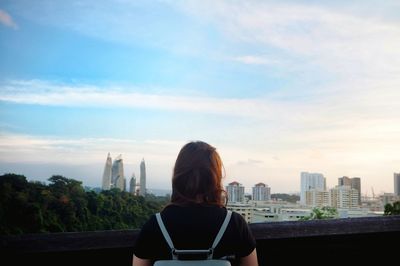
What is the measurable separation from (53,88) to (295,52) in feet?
22.8

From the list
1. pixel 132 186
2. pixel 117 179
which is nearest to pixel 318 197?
pixel 117 179

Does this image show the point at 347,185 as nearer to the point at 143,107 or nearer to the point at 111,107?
the point at 143,107

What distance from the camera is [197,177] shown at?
1.40m

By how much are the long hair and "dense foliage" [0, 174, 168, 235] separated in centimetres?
124

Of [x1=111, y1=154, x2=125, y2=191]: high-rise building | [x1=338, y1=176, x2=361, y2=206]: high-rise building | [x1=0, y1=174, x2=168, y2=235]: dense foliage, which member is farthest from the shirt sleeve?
[x1=338, y1=176, x2=361, y2=206]: high-rise building

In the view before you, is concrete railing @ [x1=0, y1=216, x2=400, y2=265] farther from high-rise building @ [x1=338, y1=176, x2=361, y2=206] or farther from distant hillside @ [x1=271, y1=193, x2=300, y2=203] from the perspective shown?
high-rise building @ [x1=338, y1=176, x2=361, y2=206]

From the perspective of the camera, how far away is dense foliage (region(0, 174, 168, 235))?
8.88 feet

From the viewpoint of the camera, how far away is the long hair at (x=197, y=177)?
1.38 meters

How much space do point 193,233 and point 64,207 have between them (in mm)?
2741

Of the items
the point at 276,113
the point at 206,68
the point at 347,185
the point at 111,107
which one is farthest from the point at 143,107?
the point at 347,185

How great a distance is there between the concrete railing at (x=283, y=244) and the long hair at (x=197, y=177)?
2.07 ft

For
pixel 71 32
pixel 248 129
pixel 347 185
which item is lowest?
pixel 347 185

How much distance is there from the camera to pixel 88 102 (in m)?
11.6

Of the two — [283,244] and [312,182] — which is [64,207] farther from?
[312,182]
